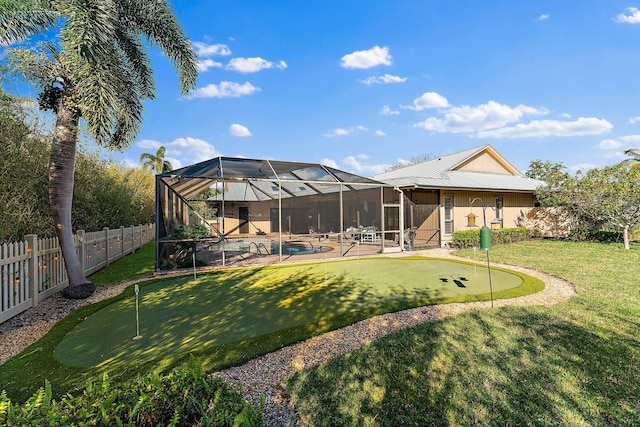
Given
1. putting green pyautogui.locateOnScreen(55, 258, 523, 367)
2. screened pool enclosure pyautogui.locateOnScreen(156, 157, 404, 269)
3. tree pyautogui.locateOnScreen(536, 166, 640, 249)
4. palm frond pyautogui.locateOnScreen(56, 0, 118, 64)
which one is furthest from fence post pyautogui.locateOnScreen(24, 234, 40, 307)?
tree pyautogui.locateOnScreen(536, 166, 640, 249)

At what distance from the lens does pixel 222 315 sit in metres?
4.56

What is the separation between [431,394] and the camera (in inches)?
101

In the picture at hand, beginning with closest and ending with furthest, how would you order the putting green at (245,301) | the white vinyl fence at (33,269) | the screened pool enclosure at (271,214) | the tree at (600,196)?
the putting green at (245,301)
the white vinyl fence at (33,269)
the screened pool enclosure at (271,214)
the tree at (600,196)

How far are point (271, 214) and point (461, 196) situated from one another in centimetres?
1396

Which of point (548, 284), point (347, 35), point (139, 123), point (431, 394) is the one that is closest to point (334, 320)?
point (431, 394)

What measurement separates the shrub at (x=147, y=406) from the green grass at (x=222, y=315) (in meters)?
1.47

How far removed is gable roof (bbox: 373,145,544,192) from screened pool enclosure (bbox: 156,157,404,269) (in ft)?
8.38

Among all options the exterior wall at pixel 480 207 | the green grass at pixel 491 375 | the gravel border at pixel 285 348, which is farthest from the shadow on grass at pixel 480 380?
the exterior wall at pixel 480 207

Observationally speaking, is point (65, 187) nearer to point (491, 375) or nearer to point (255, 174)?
point (255, 174)

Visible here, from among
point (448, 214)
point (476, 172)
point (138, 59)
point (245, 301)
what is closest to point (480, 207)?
point (448, 214)

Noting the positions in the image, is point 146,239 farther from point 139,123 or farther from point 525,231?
point 525,231

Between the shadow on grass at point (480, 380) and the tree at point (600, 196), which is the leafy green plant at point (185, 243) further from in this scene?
the tree at point (600, 196)

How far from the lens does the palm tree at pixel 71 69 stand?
203 inches

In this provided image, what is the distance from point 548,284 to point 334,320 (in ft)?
17.7
